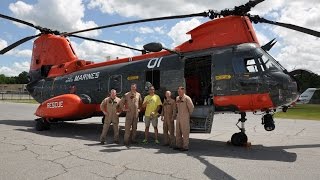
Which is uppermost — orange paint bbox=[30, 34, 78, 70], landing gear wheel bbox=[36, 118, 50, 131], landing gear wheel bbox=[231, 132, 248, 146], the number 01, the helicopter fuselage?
orange paint bbox=[30, 34, 78, 70]

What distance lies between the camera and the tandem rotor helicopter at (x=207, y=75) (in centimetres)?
930

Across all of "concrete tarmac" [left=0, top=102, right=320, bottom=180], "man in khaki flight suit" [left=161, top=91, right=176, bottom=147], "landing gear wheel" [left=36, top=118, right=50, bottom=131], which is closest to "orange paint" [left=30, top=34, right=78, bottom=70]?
"landing gear wheel" [left=36, top=118, right=50, bottom=131]

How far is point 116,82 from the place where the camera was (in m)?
12.9

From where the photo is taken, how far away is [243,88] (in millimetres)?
9445

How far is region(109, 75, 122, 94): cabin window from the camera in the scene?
41.7 ft

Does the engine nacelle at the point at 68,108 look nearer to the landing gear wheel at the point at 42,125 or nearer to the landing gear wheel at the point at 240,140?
the landing gear wheel at the point at 42,125

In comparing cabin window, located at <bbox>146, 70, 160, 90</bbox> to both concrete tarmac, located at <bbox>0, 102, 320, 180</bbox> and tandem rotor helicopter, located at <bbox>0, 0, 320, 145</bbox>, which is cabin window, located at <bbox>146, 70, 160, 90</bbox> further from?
concrete tarmac, located at <bbox>0, 102, 320, 180</bbox>

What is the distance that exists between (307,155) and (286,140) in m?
2.86

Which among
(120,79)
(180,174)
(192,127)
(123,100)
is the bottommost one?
(180,174)

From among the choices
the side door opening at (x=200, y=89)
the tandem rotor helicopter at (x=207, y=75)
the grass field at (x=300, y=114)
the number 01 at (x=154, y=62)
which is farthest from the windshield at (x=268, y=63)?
the grass field at (x=300, y=114)

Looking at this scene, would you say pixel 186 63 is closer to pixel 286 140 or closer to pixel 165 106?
pixel 165 106

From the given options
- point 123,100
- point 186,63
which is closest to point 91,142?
point 123,100

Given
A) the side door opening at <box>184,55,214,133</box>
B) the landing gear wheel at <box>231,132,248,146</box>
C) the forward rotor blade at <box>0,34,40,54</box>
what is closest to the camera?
the side door opening at <box>184,55,214,133</box>

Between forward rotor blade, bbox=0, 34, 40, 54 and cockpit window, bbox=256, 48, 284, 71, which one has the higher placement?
forward rotor blade, bbox=0, 34, 40, 54
